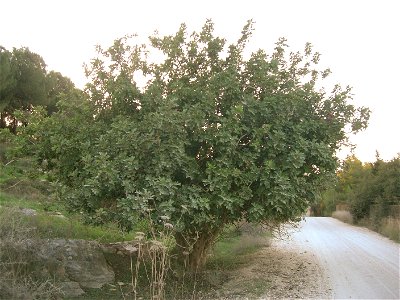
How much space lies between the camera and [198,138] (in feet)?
31.7

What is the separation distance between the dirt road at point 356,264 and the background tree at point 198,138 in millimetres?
2115

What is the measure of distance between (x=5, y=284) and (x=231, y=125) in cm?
497

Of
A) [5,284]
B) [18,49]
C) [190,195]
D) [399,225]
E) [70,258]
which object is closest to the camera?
[5,284]

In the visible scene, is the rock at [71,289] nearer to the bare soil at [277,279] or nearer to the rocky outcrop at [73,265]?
the rocky outcrop at [73,265]

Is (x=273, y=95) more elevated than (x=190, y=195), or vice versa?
(x=273, y=95)

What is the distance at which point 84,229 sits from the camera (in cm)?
1264

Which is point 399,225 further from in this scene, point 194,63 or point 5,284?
point 5,284

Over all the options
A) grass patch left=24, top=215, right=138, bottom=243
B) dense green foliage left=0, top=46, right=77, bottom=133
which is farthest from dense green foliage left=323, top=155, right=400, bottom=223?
dense green foliage left=0, top=46, right=77, bottom=133

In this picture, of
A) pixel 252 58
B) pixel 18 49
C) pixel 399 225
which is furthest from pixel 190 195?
pixel 18 49

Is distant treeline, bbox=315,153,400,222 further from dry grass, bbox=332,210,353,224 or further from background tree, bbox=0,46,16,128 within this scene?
background tree, bbox=0,46,16,128

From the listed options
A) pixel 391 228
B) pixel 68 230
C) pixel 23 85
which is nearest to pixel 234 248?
pixel 68 230

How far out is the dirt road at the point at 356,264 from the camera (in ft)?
32.8

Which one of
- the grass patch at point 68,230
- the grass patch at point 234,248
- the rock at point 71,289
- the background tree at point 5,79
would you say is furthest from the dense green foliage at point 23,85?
the rock at point 71,289

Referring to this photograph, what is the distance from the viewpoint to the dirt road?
10.0m
